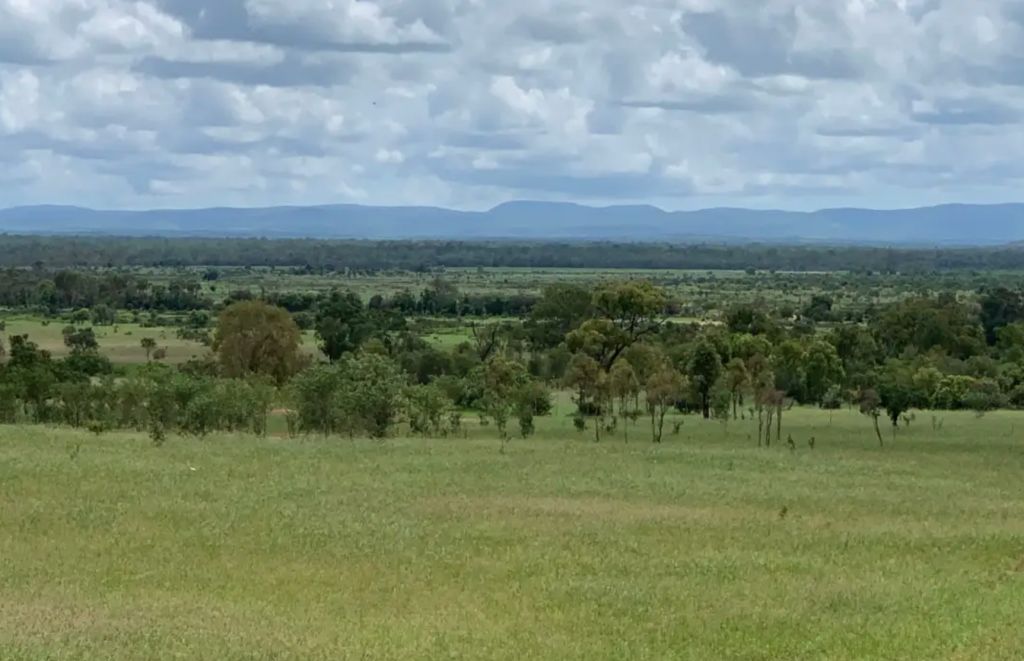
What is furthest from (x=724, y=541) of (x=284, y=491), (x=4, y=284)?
(x=4, y=284)

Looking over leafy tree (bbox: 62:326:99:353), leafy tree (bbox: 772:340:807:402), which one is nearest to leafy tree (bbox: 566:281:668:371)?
leafy tree (bbox: 772:340:807:402)

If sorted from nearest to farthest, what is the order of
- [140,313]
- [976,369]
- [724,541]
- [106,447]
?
[724,541], [106,447], [976,369], [140,313]

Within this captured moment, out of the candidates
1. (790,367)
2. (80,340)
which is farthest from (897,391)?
(80,340)

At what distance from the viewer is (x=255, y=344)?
79938 millimetres

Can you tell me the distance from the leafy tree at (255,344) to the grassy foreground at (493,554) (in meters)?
28.9

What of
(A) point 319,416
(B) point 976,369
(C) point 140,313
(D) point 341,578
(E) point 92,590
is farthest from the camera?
(C) point 140,313

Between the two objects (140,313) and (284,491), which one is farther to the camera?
(140,313)

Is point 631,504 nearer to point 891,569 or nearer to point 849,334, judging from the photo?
point 891,569

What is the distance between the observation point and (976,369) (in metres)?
90.6

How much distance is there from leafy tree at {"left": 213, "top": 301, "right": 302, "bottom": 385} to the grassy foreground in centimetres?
2885

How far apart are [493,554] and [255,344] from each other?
50428mm

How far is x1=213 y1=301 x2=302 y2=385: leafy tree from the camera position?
79.9 meters

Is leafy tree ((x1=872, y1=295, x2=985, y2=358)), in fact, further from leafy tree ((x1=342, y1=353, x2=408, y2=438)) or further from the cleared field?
leafy tree ((x1=342, y1=353, x2=408, y2=438))

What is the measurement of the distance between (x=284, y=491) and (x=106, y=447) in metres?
11.1
